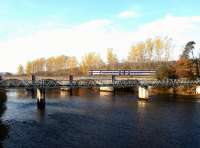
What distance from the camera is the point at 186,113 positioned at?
68.1 m

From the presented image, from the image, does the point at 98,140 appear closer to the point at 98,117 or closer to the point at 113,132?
the point at 113,132

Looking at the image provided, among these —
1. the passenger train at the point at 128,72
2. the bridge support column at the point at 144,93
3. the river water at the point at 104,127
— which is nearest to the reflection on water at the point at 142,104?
the river water at the point at 104,127

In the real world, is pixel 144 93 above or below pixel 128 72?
below

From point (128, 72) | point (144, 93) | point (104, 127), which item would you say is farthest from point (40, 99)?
point (128, 72)

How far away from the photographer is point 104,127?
2135 inches

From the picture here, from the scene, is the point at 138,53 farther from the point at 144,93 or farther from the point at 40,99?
the point at 40,99

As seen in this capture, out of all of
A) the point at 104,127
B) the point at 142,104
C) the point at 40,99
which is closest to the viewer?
the point at 104,127

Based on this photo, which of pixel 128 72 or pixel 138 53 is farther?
pixel 138 53

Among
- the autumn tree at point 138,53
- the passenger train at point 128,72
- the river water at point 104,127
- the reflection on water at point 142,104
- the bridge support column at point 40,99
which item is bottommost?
the river water at point 104,127

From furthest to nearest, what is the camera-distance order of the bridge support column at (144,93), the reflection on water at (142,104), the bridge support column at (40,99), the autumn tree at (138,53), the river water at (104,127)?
the autumn tree at (138,53)
the bridge support column at (144,93)
the bridge support column at (40,99)
the reflection on water at (142,104)
the river water at (104,127)

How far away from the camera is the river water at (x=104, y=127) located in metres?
44.2

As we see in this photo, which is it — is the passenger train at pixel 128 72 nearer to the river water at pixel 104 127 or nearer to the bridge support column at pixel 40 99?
the river water at pixel 104 127

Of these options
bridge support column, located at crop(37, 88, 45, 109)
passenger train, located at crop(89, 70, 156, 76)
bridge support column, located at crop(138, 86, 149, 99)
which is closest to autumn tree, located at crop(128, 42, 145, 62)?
passenger train, located at crop(89, 70, 156, 76)

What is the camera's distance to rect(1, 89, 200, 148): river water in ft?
145
